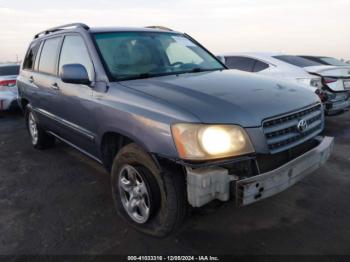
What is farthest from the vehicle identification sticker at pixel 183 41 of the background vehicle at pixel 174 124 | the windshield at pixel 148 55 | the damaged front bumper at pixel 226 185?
the damaged front bumper at pixel 226 185

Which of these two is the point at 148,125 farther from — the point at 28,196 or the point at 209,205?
the point at 28,196

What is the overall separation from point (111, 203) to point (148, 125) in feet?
4.50

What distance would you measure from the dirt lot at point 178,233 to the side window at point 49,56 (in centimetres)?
145

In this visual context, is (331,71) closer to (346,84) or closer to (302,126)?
(346,84)

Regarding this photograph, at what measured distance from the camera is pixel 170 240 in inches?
109

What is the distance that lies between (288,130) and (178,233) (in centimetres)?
131

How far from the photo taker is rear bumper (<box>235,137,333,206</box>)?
2.22 meters

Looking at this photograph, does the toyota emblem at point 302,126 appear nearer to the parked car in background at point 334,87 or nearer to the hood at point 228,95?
the hood at point 228,95

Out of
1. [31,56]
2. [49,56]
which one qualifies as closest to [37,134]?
[31,56]

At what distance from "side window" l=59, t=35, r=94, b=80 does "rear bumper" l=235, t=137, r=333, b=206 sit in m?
1.88

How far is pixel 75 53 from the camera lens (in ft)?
11.8

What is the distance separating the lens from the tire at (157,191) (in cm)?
242

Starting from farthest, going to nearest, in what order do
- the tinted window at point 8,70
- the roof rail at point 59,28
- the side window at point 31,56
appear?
the tinted window at point 8,70
the side window at point 31,56
the roof rail at point 59,28

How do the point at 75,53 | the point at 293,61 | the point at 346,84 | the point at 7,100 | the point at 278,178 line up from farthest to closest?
the point at 7,100 < the point at 293,61 < the point at 346,84 < the point at 75,53 < the point at 278,178
